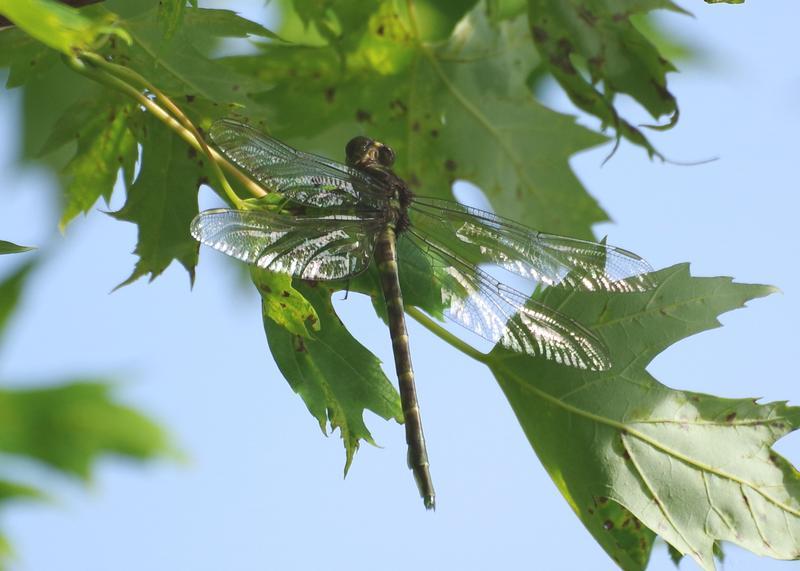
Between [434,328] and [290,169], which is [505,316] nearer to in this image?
[434,328]

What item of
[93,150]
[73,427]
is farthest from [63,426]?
[93,150]

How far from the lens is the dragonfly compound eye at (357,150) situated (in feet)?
7.18

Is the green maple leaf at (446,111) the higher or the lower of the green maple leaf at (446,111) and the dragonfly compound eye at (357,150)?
the higher

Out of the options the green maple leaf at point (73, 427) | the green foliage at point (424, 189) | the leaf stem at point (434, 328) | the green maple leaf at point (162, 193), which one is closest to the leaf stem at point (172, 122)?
the green foliage at point (424, 189)

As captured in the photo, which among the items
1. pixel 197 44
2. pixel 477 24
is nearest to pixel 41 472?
pixel 197 44

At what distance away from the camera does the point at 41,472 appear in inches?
122

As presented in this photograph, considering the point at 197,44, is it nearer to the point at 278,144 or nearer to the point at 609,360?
the point at 278,144

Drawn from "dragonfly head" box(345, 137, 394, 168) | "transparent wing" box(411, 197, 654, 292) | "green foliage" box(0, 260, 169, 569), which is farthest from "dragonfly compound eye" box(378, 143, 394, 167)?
"green foliage" box(0, 260, 169, 569)

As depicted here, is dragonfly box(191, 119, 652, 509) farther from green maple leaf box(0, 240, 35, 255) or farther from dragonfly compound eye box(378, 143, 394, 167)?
green maple leaf box(0, 240, 35, 255)

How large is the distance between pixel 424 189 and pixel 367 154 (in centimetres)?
44

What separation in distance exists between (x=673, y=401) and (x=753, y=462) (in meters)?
0.17

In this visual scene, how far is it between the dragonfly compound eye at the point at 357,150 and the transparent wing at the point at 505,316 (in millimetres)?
204

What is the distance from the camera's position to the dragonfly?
1.77 m

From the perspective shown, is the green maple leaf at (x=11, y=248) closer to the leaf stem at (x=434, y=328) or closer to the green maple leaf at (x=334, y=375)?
the green maple leaf at (x=334, y=375)
